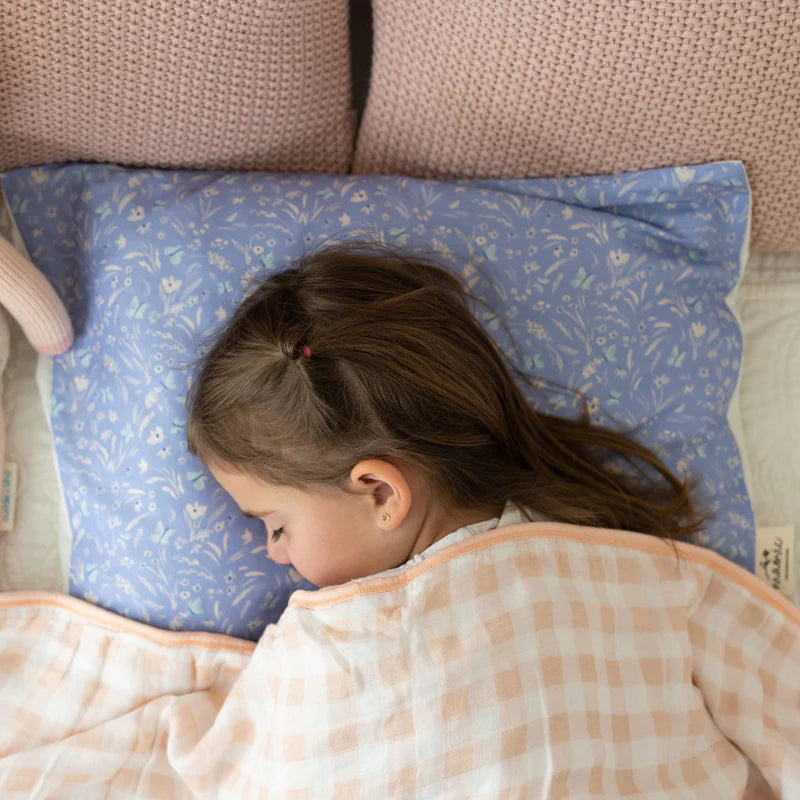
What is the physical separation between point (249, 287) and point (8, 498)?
1.47 feet

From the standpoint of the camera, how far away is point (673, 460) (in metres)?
1.14

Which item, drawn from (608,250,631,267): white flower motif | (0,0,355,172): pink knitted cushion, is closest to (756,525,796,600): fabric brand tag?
(608,250,631,267): white flower motif

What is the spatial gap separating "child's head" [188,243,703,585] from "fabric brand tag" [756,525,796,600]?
0.85ft

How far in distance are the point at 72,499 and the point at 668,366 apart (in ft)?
2.68

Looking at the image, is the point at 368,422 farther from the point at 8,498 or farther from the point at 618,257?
the point at 8,498

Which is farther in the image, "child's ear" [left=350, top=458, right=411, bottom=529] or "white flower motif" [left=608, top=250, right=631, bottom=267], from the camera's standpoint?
"white flower motif" [left=608, top=250, right=631, bottom=267]

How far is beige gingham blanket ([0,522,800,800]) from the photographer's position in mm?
927

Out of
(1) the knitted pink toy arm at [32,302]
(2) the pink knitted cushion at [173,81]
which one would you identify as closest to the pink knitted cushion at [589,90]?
(2) the pink knitted cushion at [173,81]

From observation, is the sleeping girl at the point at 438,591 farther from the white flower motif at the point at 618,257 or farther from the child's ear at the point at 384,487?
the white flower motif at the point at 618,257

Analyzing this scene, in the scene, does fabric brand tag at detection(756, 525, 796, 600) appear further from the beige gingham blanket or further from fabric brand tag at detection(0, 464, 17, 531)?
fabric brand tag at detection(0, 464, 17, 531)

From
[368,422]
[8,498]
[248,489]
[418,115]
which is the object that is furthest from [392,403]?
[8,498]

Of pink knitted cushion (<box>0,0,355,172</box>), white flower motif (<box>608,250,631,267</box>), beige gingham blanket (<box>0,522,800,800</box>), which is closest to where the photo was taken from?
beige gingham blanket (<box>0,522,800,800</box>)

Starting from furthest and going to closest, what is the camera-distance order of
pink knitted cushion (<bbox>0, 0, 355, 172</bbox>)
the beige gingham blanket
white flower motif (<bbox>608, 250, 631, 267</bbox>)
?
white flower motif (<bbox>608, 250, 631, 267</bbox>)
pink knitted cushion (<bbox>0, 0, 355, 172</bbox>)
the beige gingham blanket

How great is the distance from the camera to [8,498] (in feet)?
3.80
